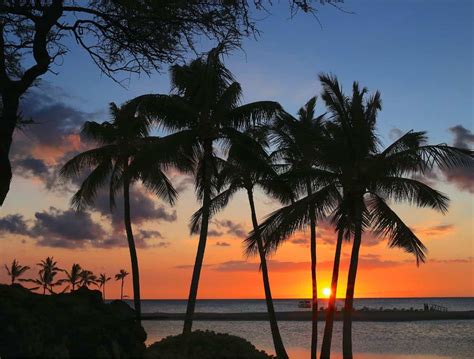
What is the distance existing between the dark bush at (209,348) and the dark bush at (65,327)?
6.98 meters

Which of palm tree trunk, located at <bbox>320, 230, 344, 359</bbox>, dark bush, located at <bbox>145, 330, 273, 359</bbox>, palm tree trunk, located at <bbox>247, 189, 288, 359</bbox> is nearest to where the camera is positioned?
dark bush, located at <bbox>145, 330, 273, 359</bbox>

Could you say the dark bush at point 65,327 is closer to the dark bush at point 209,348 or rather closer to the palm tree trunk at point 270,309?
the dark bush at point 209,348

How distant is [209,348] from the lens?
15.6m

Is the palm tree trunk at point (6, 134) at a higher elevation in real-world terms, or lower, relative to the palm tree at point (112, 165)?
lower

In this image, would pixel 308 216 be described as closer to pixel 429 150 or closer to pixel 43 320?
pixel 429 150

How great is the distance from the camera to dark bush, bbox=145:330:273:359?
589 inches

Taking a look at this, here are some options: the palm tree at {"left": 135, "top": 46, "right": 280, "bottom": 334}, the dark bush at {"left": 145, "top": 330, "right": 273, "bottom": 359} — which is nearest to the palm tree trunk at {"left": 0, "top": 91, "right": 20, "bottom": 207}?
the dark bush at {"left": 145, "top": 330, "right": 273, "bottom": 359}

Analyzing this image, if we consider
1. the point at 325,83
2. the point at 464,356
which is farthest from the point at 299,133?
the point at 464,356

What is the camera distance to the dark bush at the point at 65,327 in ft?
21.1

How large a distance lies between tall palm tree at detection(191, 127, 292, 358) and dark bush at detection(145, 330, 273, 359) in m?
6.49

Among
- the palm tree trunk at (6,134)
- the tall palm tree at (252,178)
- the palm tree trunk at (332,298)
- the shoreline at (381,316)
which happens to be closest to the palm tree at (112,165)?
the tall palm tree at (252,178)

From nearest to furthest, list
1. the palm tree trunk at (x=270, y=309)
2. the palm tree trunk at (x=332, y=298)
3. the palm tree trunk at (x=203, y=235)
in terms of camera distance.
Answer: the palm tree trunk at (x=203, y=235)
the palm tree trunk at (x=332, y=298)
the palm tree trunk at (x=270, y=309)

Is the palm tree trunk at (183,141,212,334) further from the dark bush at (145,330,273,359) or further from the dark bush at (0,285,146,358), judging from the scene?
the dark bush at (0,285,146,358)

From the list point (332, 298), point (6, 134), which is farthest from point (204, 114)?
point (6, 134)
